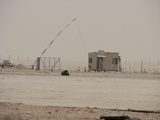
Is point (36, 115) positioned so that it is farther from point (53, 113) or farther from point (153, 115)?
point (153, 115)

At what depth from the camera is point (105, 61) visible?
157ft

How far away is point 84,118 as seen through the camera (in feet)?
31.4

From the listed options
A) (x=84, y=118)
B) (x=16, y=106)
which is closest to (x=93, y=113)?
(x=84, y=118)

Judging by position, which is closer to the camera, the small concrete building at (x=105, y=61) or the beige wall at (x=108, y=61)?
the small concrete building at (x=105, y=61)

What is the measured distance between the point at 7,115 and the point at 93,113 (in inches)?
116

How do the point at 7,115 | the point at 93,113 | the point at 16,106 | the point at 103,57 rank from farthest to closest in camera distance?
the point at 103,57, the point at 16,106, the point at 93,113, the point at 7,115

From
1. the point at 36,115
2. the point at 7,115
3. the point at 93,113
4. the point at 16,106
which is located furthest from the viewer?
the point at 16,106

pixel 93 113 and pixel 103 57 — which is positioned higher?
pixel 103 57

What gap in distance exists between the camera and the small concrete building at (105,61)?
155 ft

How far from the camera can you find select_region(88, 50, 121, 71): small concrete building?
47.3 m

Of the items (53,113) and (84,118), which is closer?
(84,118)

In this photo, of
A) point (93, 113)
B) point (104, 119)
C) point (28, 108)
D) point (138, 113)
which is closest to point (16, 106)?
point (28, 108)

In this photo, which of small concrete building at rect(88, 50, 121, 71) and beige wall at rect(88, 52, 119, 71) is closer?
small concrete building at rect(88, 50, 121, 71)

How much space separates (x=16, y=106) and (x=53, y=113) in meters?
1.84
